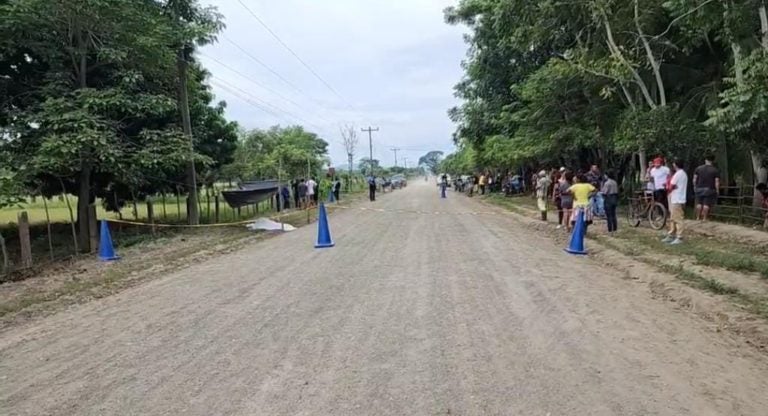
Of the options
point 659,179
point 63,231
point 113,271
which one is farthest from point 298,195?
point 659,179

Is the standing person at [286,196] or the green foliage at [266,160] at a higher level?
the green foliage at [266,160]

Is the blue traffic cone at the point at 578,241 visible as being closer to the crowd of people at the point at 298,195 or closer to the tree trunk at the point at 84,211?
the tree trunk at the point at 84,211

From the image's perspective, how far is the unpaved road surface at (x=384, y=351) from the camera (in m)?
4.28

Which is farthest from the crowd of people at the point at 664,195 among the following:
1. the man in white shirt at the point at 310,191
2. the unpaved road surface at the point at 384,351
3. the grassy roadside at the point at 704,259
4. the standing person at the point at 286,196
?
the standing person at the point at 286,196

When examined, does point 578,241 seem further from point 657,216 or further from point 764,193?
point 764,193

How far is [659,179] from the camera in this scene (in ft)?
47.0

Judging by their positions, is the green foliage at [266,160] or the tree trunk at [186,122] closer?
the tree trunk at [186,122]

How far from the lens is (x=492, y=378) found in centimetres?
465

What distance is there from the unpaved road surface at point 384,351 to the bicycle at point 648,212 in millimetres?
6018

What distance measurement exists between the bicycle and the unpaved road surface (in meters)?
6.02

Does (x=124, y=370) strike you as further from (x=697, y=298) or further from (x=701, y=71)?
(x=701, y=71)

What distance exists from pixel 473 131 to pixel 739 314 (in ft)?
97.0

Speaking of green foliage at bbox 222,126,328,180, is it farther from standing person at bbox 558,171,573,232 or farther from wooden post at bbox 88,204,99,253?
standing person at bbox 558,171,573,232

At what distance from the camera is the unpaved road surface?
4277mm
